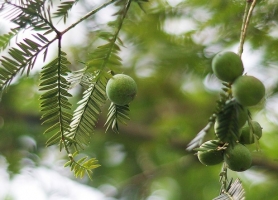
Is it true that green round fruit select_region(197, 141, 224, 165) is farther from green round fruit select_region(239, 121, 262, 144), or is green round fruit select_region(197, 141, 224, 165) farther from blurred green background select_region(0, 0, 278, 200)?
blurred green background select_region(0, 0, 278, 200)

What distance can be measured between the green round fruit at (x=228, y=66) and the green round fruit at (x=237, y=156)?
0.33 feet

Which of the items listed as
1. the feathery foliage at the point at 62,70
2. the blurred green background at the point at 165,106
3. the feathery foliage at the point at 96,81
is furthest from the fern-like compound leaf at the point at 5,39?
the blurred green background at the point at 165,106

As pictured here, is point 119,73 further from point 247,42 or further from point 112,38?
point 247,42

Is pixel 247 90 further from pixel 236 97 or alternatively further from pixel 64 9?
pixel 64 9

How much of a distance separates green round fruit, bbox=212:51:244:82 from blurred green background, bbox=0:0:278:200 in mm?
831

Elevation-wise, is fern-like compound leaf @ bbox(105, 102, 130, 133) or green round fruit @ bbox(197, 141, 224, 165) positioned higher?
fern-like compound leaf @ bbox(105, 102, 130, 133)

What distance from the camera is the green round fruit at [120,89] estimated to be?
68 cm

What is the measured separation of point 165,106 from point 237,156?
6.25 feet

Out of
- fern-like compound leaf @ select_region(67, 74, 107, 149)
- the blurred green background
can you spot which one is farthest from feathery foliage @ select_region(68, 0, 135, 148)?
the blurred green background

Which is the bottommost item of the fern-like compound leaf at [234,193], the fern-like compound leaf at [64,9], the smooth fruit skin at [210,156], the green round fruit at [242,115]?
the fern-like compound leaf at [234,193]

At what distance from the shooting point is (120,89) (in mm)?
682

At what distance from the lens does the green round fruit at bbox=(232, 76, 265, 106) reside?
1.87ft

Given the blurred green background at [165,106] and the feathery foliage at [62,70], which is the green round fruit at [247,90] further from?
the blurred green background at [165,106]

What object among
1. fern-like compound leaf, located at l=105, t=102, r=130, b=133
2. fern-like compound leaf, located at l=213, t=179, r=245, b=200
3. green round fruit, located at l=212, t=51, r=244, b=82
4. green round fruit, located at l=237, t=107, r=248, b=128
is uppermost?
green round fruit, located at l=212, t=51, r=244, b=82
